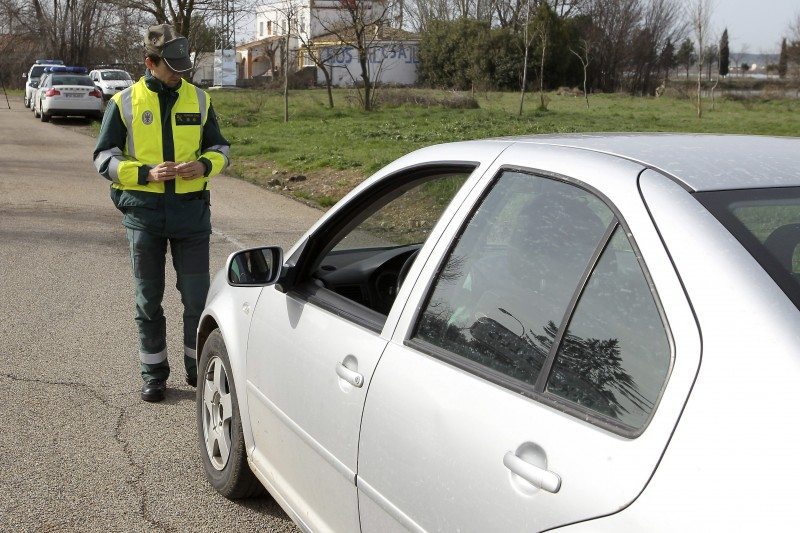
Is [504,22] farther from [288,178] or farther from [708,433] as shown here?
[708,433]

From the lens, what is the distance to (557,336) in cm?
228

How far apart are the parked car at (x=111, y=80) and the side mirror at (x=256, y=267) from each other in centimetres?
3867

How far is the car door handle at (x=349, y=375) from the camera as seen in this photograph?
2.82m

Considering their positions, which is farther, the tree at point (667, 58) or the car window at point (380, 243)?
the tree at point (667, 58)

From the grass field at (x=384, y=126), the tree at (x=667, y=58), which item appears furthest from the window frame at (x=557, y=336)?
the tree at (x=667, y=58)

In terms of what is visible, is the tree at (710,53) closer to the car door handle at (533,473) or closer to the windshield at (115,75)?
the windshield at (115,75)

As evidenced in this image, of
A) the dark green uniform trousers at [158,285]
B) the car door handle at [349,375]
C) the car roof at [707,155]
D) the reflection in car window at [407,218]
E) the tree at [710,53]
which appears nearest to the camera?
the car roof at [707,155]

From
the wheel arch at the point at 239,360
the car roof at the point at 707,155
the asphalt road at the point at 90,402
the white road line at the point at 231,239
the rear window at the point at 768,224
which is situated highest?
the car roof at the point at 707,155

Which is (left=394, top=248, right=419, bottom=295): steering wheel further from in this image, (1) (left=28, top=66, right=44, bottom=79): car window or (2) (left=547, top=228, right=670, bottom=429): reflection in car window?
(1) (left=28, top=66, right=44, bottom=79): car window

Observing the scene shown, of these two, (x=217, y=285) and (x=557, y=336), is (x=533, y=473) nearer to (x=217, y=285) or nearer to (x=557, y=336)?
(x=557, y=336)

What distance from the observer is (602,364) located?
2127 millimetres

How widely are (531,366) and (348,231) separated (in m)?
1.48

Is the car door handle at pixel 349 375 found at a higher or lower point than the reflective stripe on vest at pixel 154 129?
lower

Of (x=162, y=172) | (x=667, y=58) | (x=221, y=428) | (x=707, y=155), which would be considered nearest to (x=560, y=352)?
(x=707, y=155)
